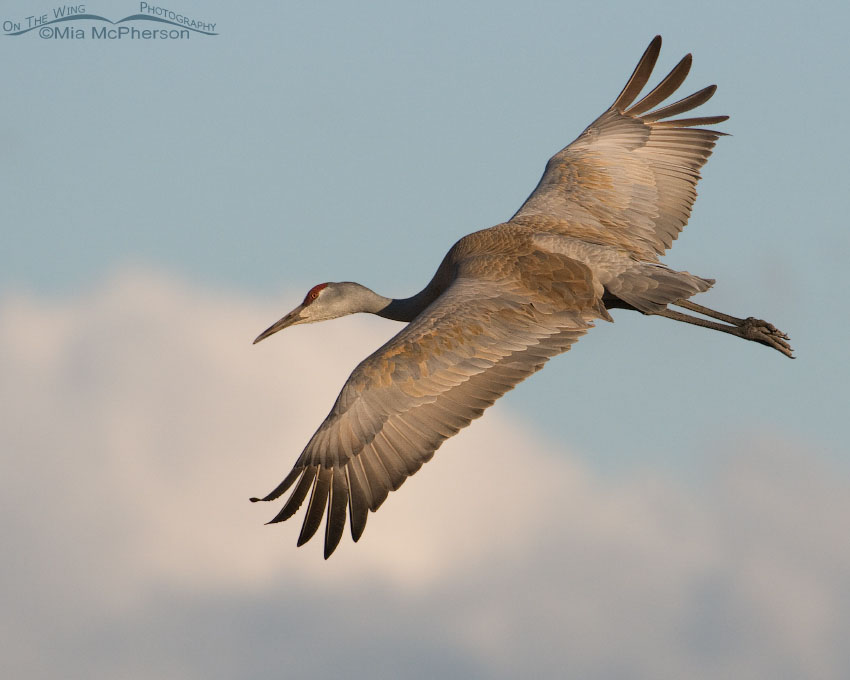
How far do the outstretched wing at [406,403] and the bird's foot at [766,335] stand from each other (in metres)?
2.29

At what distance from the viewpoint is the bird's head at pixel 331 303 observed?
35.8ft

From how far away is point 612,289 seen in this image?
950cm

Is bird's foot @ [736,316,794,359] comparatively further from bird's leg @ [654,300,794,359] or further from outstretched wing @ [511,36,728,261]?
outstretched wing @ [511,36,728,261]

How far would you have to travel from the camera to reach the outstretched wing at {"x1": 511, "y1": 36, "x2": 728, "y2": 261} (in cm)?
1090

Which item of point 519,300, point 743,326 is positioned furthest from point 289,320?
point 743,326

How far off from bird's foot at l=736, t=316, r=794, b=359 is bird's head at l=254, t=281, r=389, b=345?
10.6 ft

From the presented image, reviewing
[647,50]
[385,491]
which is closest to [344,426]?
[385,491]

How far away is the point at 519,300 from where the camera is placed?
915cm

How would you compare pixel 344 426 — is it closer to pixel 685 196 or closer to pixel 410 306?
pixel 410 306

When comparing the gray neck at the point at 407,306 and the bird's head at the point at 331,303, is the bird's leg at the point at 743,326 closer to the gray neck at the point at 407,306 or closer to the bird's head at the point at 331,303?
the gray neck at the point at 407,306

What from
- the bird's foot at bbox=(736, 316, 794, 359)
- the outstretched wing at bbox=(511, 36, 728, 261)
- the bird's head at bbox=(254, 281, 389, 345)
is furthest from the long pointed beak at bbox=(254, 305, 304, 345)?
the bird's foot at bbox=(736, 316, 794, 359)

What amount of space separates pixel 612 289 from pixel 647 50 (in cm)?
415

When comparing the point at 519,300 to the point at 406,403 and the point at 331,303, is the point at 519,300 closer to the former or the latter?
the point at 406,403

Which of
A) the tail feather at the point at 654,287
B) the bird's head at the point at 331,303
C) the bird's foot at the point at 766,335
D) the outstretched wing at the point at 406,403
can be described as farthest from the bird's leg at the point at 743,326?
the bird's head at the point at 331,303
